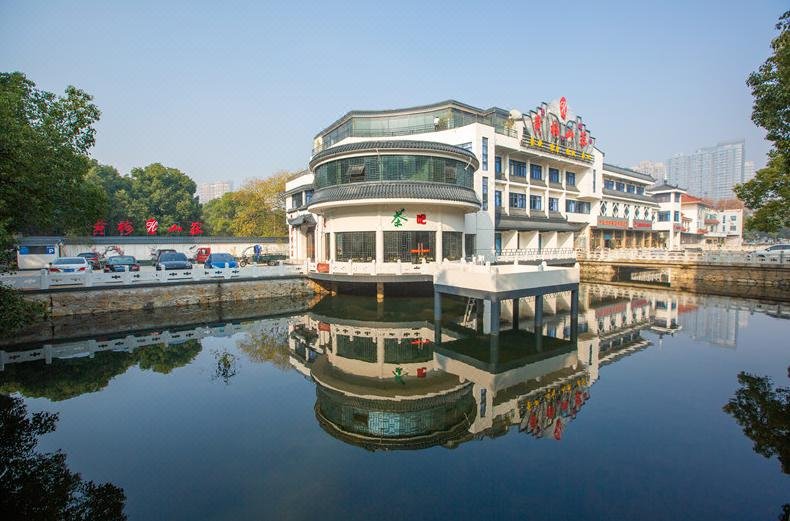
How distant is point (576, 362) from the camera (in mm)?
14094

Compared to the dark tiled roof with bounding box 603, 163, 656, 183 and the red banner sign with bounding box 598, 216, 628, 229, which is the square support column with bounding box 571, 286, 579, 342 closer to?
the red banner sign with bounding box 598, 216, 628, 229

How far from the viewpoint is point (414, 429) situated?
9.40 meters

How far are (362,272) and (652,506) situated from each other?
18.8m

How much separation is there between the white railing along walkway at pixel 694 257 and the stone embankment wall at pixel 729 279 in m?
0.43

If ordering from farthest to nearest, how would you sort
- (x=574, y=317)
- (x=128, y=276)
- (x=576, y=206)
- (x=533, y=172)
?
(x=576, y=206)
(x=533, y=172)
(x=128, y=276)
(x=574, y=317)

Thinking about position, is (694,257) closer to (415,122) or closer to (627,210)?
(627,210)

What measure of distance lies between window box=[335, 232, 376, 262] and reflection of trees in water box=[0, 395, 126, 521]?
57.9ft

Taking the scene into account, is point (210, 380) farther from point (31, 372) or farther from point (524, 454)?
point (524, 454)

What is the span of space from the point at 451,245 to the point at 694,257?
24.4 m

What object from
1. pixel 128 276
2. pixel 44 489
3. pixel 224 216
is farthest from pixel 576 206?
pixel 224 216

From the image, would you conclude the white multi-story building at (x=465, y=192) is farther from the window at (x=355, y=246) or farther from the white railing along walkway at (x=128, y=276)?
the white railing along walkway at (x=128, y=276)

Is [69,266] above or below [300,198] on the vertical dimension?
below

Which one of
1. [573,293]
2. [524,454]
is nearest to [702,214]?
[573,293]

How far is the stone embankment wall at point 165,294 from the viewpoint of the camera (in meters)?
20.2
